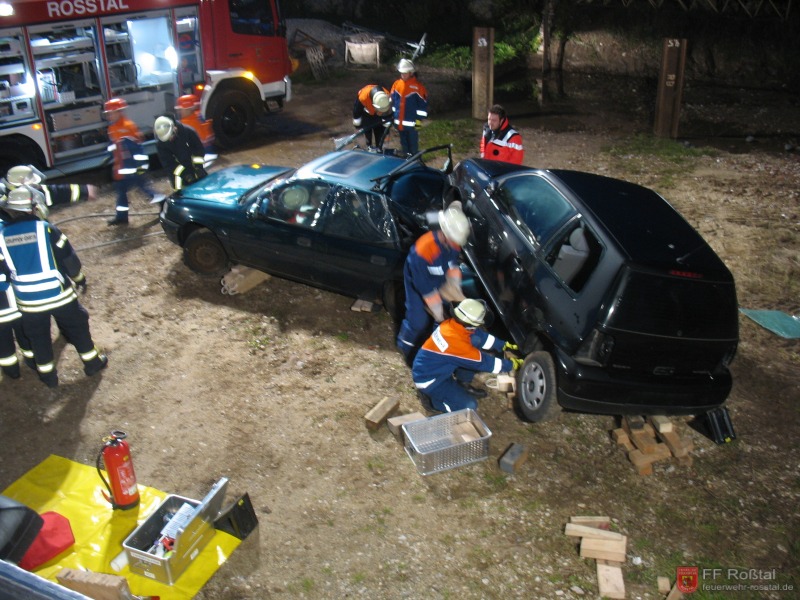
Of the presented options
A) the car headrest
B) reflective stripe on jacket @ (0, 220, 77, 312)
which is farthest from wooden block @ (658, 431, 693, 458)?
reflective stripe on jacket @ (0, 220, 77, 312)

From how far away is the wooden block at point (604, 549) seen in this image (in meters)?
4.79

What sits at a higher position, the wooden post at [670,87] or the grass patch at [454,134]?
the wooden post at [670,87]

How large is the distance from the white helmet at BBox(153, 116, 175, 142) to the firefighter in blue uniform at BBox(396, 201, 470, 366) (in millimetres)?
4087

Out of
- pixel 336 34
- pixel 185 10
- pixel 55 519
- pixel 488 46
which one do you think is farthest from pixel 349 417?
pixel 336 34

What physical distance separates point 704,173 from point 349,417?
7897 mm

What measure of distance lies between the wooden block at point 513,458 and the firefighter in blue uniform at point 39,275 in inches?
149

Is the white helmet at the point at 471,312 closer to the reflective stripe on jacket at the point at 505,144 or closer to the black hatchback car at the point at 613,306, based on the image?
the black hatchback car at the point at 613,306

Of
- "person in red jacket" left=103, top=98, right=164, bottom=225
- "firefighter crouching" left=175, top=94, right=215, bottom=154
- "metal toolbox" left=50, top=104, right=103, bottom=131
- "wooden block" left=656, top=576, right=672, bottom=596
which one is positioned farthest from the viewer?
"metal toolbox" left=50, top=104, right=103, bottom=131

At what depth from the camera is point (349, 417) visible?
6133mm

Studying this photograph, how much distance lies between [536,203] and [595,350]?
1629mm

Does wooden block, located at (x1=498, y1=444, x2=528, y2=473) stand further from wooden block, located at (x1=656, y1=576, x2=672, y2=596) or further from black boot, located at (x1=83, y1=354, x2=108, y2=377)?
black boot, located at (x1=83, y1=354, x2=108, y2=377)

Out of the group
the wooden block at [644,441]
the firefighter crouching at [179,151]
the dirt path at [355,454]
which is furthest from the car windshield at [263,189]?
the wooden block at [644,441]

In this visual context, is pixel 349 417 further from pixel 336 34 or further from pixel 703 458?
pixel 336 34

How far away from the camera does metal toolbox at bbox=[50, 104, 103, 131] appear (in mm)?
10477
